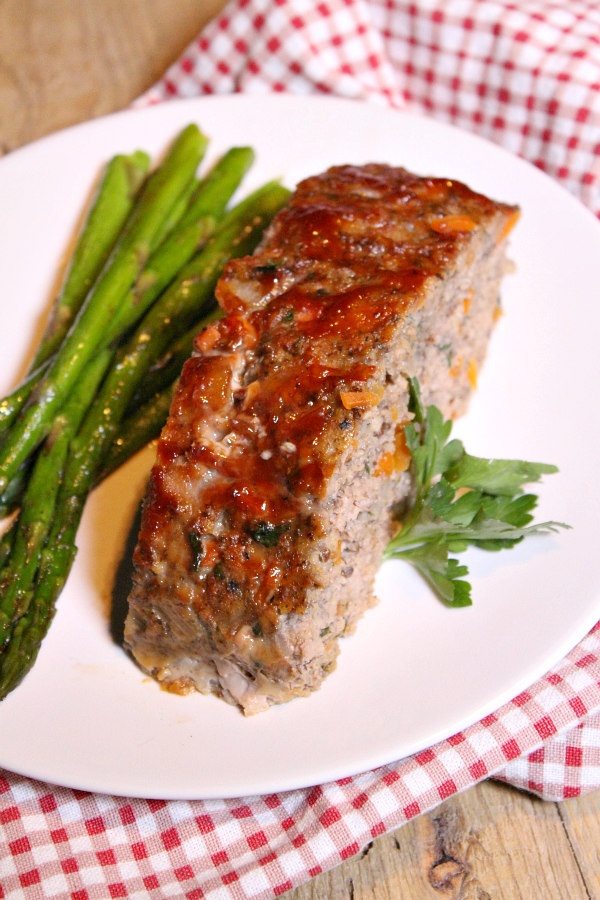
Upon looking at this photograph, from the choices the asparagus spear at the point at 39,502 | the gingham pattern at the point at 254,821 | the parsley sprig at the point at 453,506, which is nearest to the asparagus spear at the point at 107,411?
the asparagus spear at the point at 39,502

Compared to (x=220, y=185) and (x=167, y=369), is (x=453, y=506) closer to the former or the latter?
(x=167, y=369)

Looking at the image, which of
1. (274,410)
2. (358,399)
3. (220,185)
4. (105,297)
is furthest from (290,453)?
(220,185)

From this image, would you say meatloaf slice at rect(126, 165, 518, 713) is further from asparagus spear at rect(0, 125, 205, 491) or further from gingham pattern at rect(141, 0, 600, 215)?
gingham pattern at rect(141, 0, 600, 215)

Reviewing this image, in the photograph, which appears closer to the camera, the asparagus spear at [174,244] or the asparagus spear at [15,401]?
the asparagus spear at [15,401]

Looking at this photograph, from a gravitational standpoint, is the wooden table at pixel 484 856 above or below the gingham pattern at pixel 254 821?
below

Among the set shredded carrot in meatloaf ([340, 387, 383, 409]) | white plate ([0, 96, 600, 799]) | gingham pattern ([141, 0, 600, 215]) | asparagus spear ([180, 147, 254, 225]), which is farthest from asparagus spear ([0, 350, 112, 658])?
gingham pattern ([141, 0, 600, 215])

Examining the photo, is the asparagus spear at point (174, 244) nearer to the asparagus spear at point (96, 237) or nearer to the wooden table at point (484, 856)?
the asparagus spear at point (96, 237)
